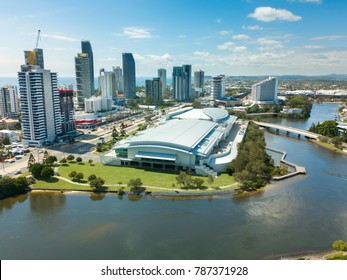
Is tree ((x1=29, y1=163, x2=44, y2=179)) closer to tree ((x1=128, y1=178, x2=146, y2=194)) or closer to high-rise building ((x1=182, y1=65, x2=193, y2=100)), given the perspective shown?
tree ((x1=128, y1=178, x2=146, y2=194))

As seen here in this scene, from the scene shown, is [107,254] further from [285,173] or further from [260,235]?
[285,173]

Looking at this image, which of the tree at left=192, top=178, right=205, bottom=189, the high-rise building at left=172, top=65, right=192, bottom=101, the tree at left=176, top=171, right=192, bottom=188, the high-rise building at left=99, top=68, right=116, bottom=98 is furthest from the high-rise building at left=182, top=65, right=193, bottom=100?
the tree at left=176, top=171, right=192, bottom=188

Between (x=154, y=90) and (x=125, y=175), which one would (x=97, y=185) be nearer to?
(x=125, y=175)

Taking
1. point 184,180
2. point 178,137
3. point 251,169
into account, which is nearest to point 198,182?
point 184,180

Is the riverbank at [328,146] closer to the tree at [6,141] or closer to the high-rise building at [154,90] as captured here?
the tree at [6,141]

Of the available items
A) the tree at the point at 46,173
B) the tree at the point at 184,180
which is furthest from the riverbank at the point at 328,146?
the tree at the point at 46,173

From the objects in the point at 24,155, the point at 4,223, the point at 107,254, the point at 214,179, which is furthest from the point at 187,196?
the point at 24,155
